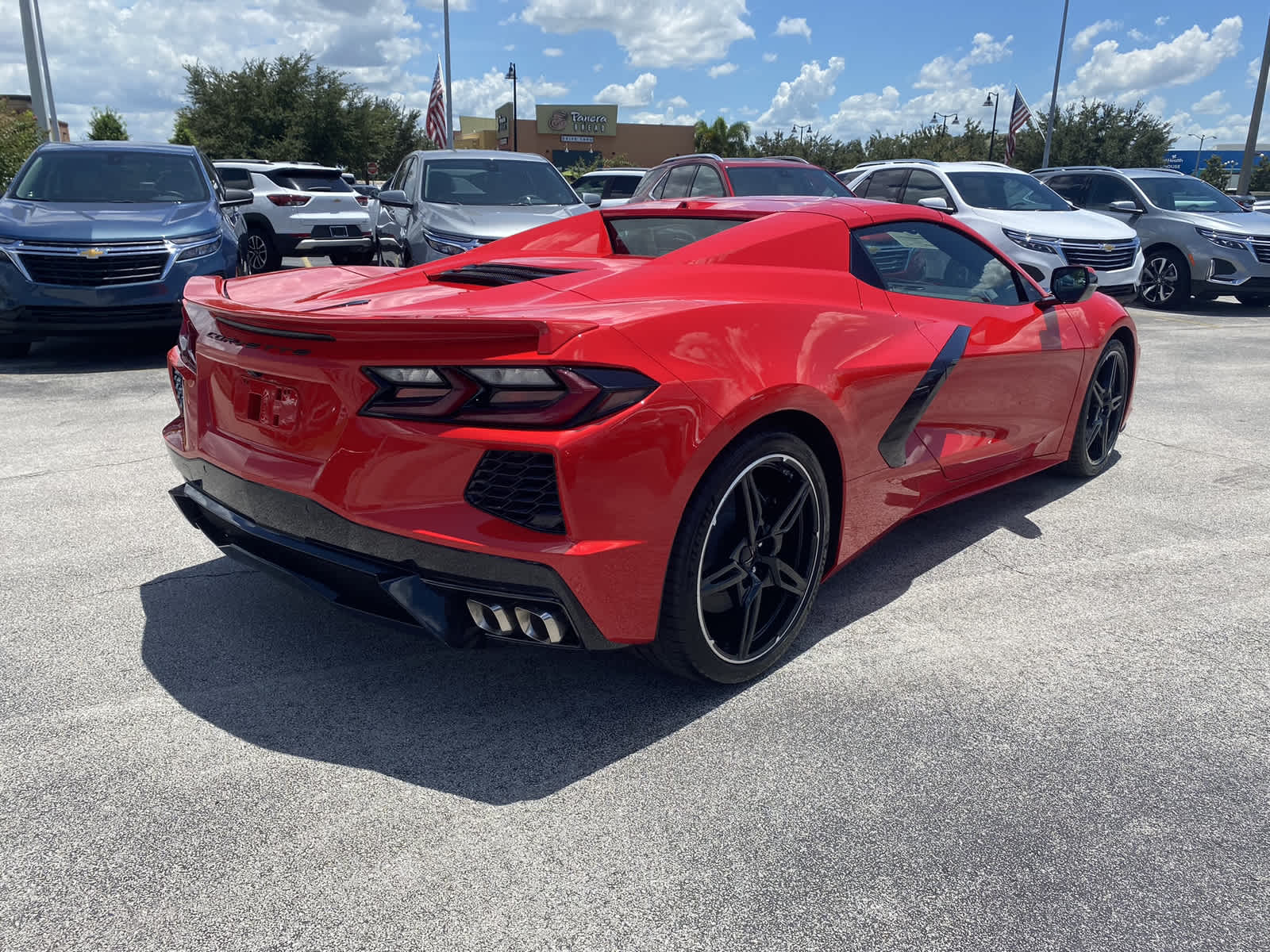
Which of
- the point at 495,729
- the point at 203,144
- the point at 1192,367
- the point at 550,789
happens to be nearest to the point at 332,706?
the point at 495,729

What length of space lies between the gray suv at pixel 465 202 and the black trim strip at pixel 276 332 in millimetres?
6103

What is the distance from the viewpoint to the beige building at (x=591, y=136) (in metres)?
78.1

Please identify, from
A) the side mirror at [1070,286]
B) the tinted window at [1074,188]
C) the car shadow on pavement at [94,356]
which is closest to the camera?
the side mirror at [1070,286]

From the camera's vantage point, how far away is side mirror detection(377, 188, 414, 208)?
9.53 m

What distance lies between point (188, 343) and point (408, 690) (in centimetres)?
126

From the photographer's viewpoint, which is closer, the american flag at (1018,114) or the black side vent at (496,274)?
the black side vent at (496,274)

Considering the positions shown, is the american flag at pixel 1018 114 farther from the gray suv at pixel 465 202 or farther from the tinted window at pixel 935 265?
the tinted window at pixel 935 265

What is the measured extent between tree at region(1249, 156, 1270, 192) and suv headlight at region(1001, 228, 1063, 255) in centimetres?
4825

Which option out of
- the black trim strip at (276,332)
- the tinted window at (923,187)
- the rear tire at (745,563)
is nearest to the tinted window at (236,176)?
the tinted window at (923,187)

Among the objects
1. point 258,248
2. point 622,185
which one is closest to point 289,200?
point 258,248

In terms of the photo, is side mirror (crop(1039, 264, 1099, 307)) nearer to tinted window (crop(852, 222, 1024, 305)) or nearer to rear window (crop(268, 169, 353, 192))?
tinted window (crop(852, 222, 1024, 305))

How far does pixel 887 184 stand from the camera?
1274 centimetres

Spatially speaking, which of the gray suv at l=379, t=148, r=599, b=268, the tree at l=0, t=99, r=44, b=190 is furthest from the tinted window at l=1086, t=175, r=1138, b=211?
the tree at l=0, t=99, r=44, b=190

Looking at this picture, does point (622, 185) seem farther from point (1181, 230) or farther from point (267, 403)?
point (267, 403)
